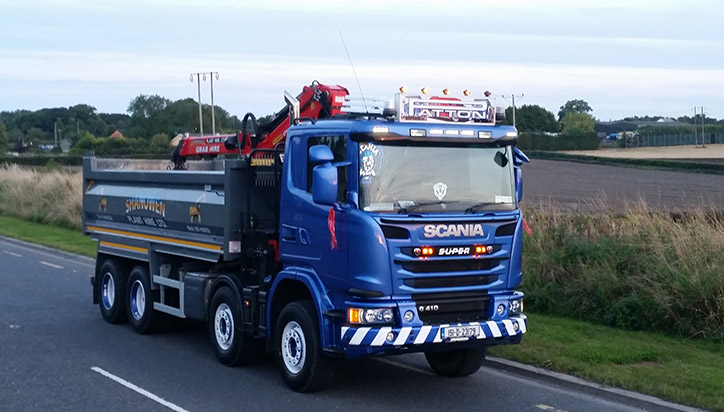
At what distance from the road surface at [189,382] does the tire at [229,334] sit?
0.15 m

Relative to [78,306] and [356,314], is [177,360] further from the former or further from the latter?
[78,306]

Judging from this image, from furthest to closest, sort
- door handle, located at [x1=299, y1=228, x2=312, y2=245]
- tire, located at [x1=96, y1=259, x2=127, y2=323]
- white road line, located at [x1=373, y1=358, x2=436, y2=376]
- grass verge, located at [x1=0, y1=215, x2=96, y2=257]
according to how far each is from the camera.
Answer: grass verge, located at [x1=0, y1=215, x2=96, y2=257] < tire, located at [x1=96, y1=259, x2=127, y2=323] < white road line, located at [x1=373, y1=358, x2=436, y2=376] < door handle, located at [x1=299, y1=228, x2=312, y2=245]

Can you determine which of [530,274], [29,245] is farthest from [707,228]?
[29,245]

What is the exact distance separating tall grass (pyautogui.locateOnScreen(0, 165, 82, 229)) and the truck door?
77.8ft

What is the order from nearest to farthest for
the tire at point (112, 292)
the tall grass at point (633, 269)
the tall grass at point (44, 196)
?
the tall grass at point (633, 269) < the tire at point (112, 292) < the tall grass at point (44, 196)

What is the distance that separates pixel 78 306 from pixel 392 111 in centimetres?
875

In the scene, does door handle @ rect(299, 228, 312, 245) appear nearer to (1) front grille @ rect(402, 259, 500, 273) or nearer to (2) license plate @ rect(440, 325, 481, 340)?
(1) front grille @ rect(402, 259, 500, 273)

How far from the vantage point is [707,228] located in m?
13.2

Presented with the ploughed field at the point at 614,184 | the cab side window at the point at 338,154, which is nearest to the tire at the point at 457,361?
the cab side window at the point at 338,154

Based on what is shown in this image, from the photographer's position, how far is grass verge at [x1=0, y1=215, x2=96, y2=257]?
25.5 metres

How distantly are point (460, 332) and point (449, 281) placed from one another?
1.66 ft

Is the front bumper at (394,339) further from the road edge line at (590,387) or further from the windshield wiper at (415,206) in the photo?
the road edge line at (590,387)

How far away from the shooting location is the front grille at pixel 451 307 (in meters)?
8.80

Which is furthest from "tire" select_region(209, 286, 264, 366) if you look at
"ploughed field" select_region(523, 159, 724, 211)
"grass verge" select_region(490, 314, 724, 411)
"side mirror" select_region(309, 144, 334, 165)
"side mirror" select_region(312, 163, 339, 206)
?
"ploughed field" select_region(523, 159, 724, 211)
